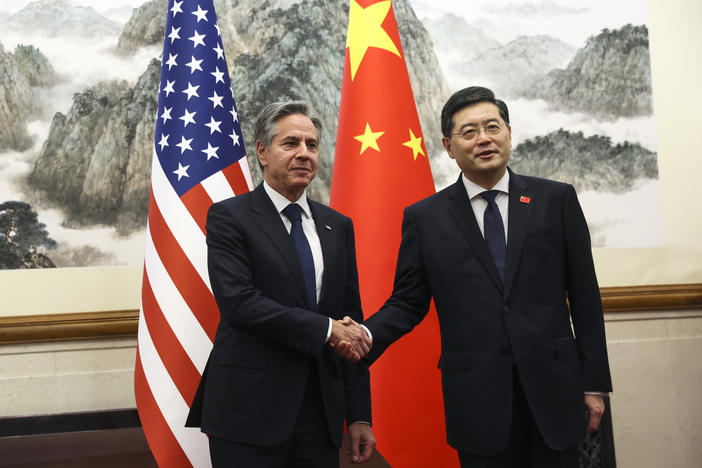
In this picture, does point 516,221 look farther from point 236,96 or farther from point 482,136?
point 236,96

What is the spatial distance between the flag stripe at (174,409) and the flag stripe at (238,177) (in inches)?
28.9

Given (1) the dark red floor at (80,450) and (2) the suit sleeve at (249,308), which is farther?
(1) the dark red floor at (80,450)

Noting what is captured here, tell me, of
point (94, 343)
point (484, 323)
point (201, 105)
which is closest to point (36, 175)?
point (94, 343)

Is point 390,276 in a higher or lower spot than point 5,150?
lower

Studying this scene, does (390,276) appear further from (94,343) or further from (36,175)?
(36,175)

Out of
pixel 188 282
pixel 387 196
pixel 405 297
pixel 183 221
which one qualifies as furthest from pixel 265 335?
pixel 387 196

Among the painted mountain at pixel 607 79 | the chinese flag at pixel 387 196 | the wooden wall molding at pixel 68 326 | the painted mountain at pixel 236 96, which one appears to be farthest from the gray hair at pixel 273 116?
the painted mountain at pixel 607 79

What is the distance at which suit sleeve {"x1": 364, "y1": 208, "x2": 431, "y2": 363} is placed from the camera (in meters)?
1.83

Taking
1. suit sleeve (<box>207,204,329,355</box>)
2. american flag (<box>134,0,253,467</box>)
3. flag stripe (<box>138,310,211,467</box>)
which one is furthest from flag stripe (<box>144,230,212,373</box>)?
suit sleeve (<box>207,204,329,355</box>)

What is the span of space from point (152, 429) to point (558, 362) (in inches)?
62.8

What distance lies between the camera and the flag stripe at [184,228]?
238 cm

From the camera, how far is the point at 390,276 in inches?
103

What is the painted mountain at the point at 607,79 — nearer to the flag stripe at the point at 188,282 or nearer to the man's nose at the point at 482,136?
the man's nose at the point at 482,136

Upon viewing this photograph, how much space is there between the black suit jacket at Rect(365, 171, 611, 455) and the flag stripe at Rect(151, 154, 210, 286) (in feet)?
2.97
